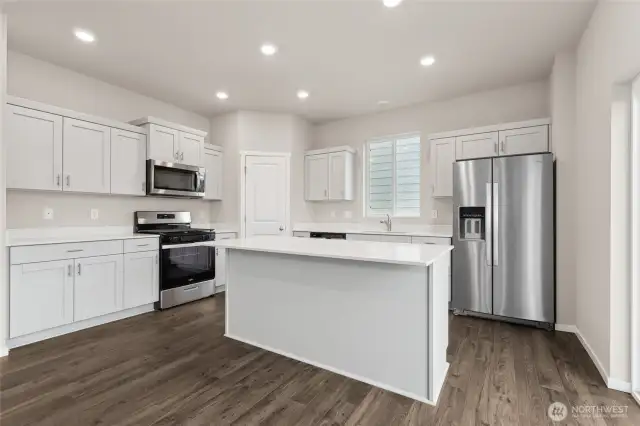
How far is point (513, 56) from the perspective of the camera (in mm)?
3264

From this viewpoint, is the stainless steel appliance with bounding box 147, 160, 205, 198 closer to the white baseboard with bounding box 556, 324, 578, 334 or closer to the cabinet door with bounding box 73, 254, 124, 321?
the cabinet door with bounding box 73, 254, 124, 321

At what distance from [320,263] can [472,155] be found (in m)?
2.63

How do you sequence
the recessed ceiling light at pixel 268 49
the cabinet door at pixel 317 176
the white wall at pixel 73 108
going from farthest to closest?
1. the cabinet door at pixel 317 176
2. the white wall at pixel 73 108
3. the recessed ceiling light at pixel 268 49

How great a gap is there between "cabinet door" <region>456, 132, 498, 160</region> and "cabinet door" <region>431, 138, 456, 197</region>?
8cm

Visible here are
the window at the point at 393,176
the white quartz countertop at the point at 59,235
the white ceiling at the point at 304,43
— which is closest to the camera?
the white ceiling at the point at 304,43

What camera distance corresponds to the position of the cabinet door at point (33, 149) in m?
2.91

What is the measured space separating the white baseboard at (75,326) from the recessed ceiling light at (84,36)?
8.78ft

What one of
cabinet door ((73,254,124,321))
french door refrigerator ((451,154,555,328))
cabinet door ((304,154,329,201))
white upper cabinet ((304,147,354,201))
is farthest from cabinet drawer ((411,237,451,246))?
cabinet door ((73,254,124,321))

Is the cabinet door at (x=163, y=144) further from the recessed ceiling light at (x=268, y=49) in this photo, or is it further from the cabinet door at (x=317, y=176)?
the cabinet door at (x=317, y=176)

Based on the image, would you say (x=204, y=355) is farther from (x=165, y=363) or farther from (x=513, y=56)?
(x=513, y=56)

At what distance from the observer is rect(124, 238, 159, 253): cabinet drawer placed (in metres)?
3.55

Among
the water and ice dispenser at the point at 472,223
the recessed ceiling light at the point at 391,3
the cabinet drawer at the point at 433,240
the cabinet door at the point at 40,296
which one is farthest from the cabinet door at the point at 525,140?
the cabinet door at the point at 40,296

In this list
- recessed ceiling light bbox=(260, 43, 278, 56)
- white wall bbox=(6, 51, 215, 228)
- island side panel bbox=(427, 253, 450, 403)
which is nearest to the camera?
island side panel bbox=(427, 253, 450, 403)

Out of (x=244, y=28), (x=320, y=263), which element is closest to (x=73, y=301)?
(x=320, y=263)
